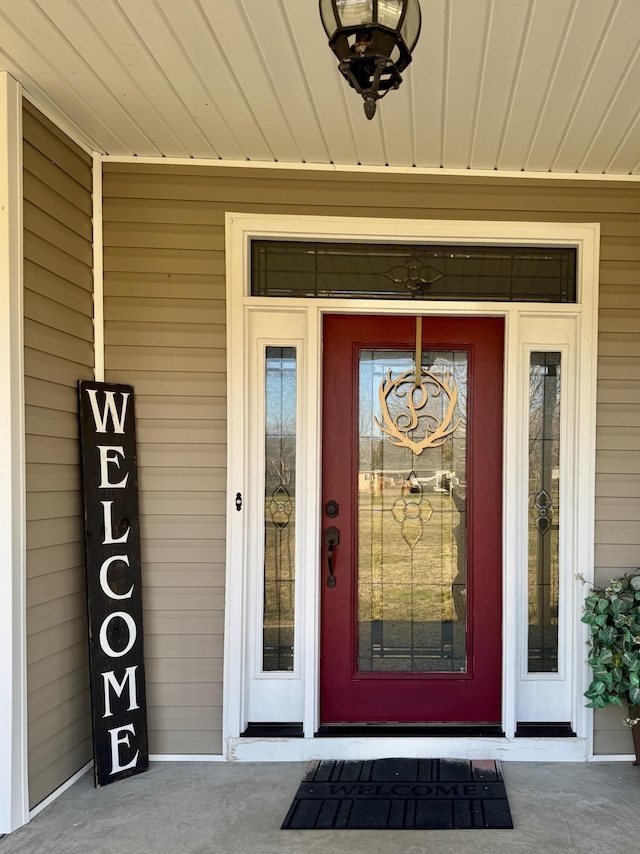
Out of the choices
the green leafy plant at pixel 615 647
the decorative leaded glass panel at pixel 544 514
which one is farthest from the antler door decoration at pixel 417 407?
the green leafy plant at pixel 615 647

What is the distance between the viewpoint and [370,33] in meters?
1.22

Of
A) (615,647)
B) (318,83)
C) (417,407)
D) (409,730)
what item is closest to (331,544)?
(417,407)

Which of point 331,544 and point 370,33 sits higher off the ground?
point 370,33

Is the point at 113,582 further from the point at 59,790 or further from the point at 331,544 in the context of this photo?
the point at 331,544

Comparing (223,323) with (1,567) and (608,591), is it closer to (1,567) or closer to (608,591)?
(1,567)

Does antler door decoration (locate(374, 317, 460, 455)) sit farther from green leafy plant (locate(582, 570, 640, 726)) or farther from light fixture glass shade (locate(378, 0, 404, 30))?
light fixture glass shade (locate(378, 0, 404, 30))

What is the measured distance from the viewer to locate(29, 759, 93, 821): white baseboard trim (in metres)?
2.19

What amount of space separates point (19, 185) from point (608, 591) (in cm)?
295

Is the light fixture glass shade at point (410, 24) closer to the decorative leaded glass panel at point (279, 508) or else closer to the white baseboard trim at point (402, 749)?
the decorative leaded glass panel at point (279, 508)

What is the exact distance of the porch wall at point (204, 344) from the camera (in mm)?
2619

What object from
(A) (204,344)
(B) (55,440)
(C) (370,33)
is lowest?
(B) (55,440)

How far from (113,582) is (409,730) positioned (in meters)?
1.53

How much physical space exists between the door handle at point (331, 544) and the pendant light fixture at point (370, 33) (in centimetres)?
188

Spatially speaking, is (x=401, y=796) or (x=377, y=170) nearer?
(x=401, y=796)
